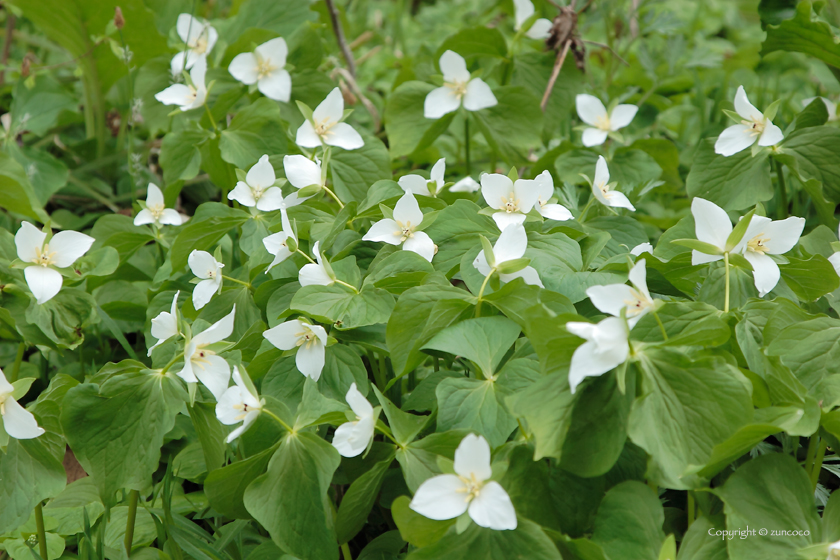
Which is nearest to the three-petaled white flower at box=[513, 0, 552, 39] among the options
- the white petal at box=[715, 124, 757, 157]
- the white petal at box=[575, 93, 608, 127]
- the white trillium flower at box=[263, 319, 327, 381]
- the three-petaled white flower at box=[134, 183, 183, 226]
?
the white petal at box=[575, 93, 608, 127]

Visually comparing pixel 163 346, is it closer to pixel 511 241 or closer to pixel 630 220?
pixel 511 241

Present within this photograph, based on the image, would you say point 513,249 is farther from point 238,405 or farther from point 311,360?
point 238,405

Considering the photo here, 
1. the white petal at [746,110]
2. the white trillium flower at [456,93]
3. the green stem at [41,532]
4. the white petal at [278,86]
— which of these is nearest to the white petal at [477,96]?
the white trillium flower at [456,93]

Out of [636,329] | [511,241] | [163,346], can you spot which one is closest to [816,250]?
[636,329]

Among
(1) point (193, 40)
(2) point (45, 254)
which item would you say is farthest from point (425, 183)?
(1) point (193, 40)

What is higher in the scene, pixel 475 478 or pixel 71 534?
pixel 475 478

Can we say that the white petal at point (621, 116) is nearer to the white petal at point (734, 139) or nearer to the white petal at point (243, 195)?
the white petal at point (734, 139)

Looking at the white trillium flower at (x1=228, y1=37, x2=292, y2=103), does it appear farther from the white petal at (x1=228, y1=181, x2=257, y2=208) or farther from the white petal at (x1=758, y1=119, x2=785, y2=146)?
the white petal at (x1=758, y1=119, x2=785, y2=146)
